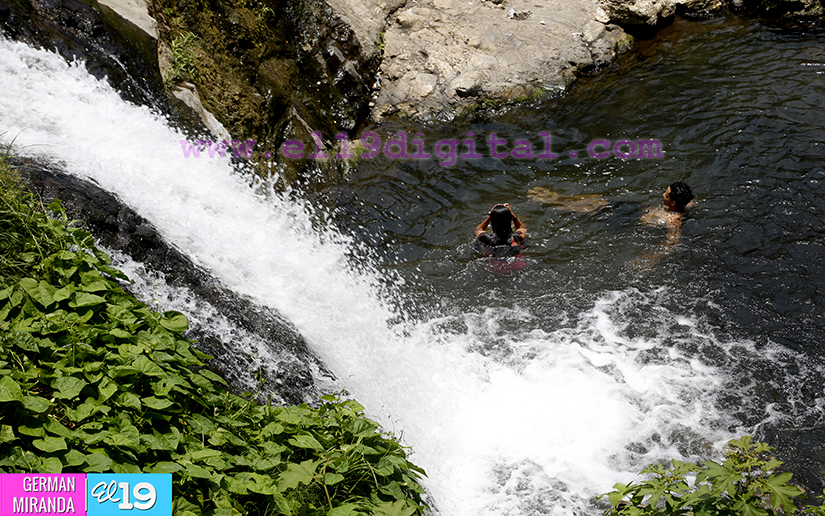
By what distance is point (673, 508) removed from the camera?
2729 mm

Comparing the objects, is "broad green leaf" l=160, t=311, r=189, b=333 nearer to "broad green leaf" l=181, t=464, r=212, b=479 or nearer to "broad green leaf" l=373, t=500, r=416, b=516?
"broad green leaf" l=181, t=464, r=212, b=479

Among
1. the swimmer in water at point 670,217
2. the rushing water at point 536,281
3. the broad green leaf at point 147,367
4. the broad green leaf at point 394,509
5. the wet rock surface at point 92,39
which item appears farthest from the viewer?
the swimmer in water at point 670,217

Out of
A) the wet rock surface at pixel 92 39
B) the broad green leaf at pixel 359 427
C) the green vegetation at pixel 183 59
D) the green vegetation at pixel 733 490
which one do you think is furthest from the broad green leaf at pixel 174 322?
the green vegetation at pixel 183 59

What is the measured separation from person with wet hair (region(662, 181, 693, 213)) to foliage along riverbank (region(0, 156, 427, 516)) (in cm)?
495

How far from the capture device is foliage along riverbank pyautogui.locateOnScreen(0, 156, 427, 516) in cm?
268

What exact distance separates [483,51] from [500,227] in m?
4.59

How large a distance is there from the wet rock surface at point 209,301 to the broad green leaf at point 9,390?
4.13 feet

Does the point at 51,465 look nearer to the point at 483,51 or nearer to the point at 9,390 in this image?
the point at 9,390

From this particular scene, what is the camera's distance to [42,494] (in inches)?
98.4

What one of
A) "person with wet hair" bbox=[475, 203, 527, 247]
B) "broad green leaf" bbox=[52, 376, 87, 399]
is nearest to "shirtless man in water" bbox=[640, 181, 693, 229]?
"person with wet hair" bbox=[475, 203, 527, 247]

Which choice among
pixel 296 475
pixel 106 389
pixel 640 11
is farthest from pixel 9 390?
pixel 640 11

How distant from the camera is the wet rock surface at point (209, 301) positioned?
3955mm

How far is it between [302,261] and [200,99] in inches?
109

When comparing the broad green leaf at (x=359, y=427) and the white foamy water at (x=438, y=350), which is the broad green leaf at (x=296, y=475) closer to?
the broad green leaf at (x=359, y=427)
